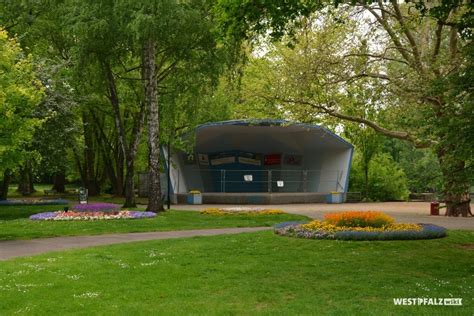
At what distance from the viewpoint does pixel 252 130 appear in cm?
4391

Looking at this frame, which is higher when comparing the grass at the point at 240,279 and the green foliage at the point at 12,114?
the green foliage at the point at 12,114

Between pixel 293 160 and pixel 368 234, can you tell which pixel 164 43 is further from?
pixel 293 160

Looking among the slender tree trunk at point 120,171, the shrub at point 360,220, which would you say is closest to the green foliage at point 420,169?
the shrub at point 360,220

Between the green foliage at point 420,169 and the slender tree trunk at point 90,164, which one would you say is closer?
the green foliage at point 420,169

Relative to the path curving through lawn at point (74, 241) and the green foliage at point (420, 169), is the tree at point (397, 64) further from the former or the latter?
the path curving through lawn at point (74, 241)

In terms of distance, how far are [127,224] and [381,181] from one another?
32576 millimetres

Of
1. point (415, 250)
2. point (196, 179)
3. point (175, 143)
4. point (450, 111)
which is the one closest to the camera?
point (450, 111)

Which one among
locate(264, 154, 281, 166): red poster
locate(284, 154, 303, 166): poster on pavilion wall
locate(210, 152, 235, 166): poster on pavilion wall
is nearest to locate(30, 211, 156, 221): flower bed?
locate(210, 152, 235, 166): poster on pavilion wall

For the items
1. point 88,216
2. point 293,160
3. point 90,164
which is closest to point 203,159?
point 293,160

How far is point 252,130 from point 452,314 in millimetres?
36759

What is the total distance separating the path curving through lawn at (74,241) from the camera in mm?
14539

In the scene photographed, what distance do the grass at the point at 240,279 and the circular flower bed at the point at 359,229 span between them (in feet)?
3.00

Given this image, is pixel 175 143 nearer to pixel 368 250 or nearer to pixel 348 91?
pixel 348 91

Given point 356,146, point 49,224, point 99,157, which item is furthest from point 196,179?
point 49,224
